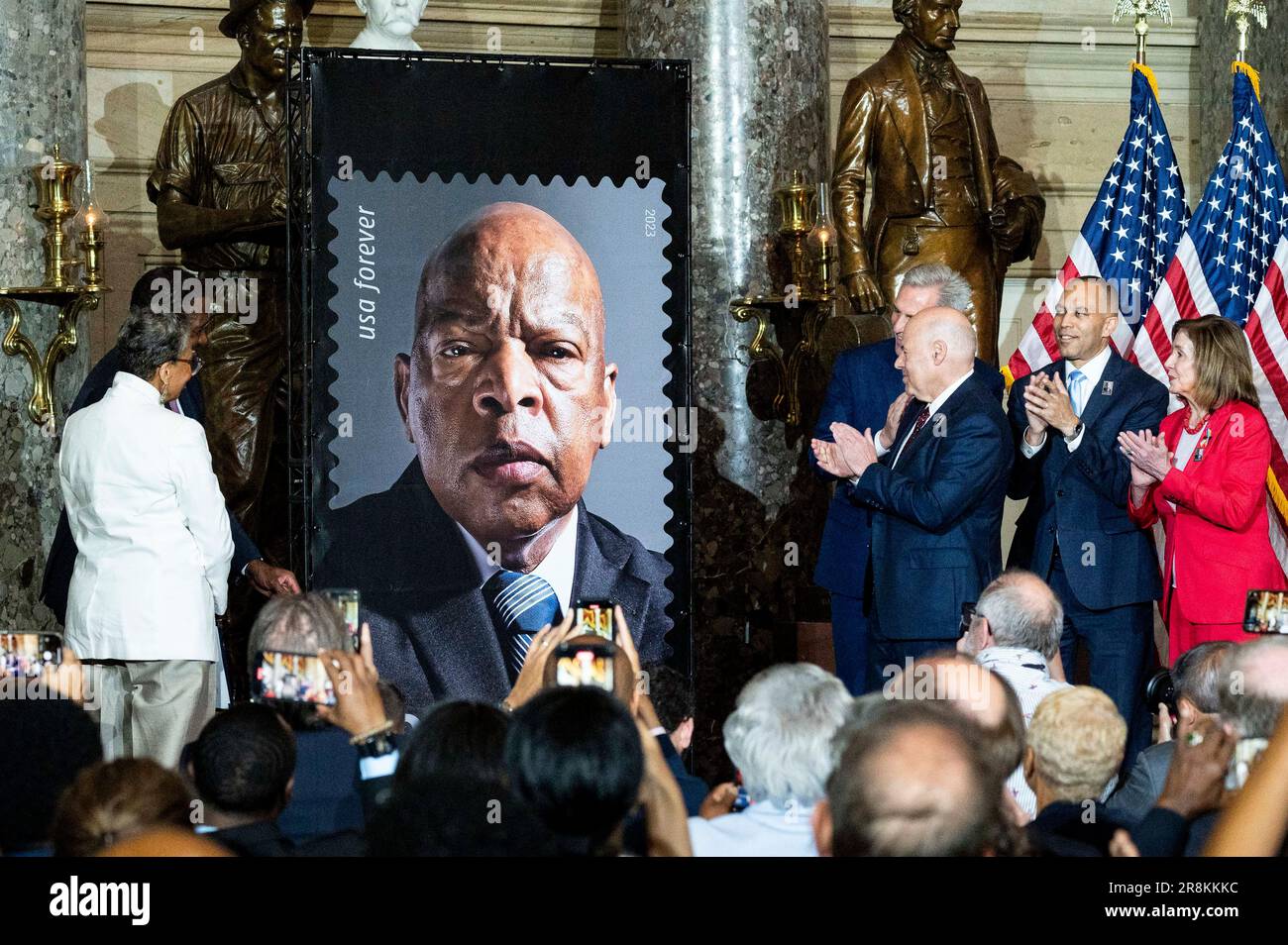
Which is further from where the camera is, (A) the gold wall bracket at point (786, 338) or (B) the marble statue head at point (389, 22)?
(A) the gold wall bracket at point (786, 338)

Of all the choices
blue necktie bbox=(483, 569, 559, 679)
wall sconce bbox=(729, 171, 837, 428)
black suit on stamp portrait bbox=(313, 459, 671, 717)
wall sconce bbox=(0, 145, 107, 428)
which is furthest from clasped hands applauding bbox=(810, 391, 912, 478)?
wall sconce bbox=(0, 145, 107, 428)

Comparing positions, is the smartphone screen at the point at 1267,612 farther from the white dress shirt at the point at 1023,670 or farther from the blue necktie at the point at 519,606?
the blue necktie at the point at 519,606

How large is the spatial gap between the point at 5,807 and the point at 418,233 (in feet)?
9.49

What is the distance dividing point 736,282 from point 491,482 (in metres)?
1.57

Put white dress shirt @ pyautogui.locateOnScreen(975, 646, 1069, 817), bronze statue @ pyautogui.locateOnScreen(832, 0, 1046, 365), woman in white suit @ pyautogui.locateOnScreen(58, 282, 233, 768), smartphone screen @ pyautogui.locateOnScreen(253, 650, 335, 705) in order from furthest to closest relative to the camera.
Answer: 1. bronze statue @ pyautogui.locateOnScreen(832, 0, 1046, 365)
2. woman in white suit @ pyautogui.locateOnScreen(58, 282, 233, 768)
3. white dress shirt @ pyautogui.locateOnScreen(975, 646, 1069, 817)
4. smartphone screen @ pyautogui.locateOnScreen(253, 650, 335, 705)

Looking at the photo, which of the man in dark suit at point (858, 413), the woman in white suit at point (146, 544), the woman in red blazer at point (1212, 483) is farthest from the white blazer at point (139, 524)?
the woman in red blazer at point (1212, 483)

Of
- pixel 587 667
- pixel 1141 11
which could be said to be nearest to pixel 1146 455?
pixel 587 667

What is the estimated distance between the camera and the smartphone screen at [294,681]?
10.8 ft

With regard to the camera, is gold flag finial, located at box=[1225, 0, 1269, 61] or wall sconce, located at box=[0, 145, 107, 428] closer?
wall sconce, located at box=[0, 145, 107, 428]

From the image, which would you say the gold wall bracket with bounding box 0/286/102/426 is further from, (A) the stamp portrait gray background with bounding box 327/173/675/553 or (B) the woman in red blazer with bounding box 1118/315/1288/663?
(B) the woman in red blazer with bounding box 1118/315/1288/663

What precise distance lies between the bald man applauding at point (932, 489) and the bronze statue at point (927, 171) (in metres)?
1.46

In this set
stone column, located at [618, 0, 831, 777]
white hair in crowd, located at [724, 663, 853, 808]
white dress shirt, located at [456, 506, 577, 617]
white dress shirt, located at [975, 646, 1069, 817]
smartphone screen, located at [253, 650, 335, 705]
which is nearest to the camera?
white hair in crowd, located at [724, 663, 853, 808]

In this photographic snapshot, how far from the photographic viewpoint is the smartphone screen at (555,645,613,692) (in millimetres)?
3338

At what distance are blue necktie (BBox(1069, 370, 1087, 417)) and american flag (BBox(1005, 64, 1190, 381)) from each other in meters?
1.32
